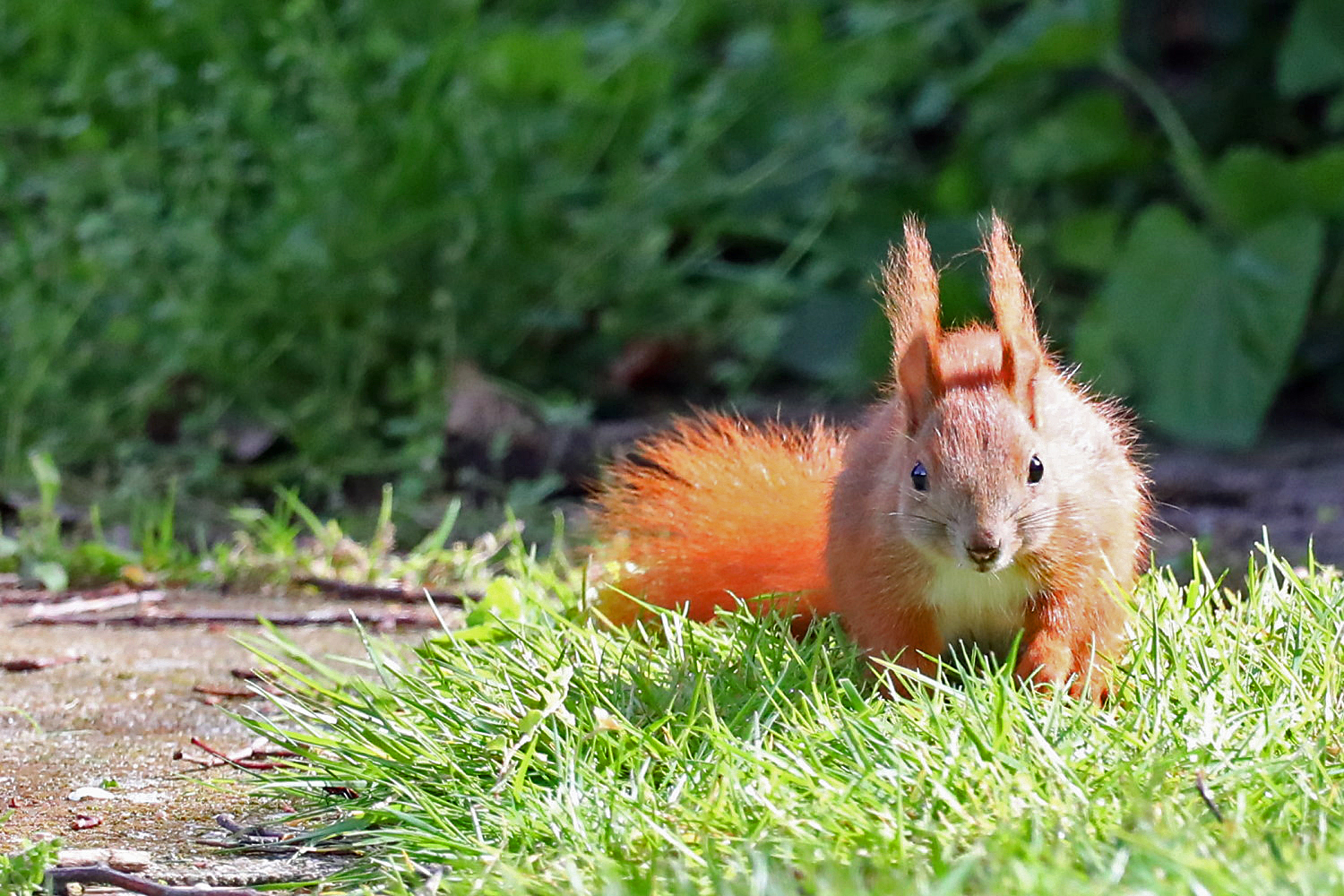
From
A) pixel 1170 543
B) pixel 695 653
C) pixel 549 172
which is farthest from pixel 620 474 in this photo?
pixel 549 172

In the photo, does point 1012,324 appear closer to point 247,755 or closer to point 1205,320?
point 247,755

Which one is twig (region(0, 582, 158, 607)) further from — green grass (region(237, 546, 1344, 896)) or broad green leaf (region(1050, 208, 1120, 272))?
broad green leaf (region(1050, 208, 1120, 272))

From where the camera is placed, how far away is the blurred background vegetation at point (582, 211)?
503cm

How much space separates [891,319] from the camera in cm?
262

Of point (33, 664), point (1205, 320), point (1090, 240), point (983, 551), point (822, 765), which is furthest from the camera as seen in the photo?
point (1090, 240)

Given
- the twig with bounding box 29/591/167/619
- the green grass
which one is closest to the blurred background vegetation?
the twig with bounding box 29/591/167/619

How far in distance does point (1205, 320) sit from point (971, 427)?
3079 millimetres

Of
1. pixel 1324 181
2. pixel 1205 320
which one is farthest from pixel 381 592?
pixel 1324 181

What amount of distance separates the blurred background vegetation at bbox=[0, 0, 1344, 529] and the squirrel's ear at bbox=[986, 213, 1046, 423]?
2.35m

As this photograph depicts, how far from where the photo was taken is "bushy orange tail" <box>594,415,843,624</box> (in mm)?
2836

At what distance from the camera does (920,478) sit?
7.86ft

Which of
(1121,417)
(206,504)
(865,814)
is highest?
(1121,417)

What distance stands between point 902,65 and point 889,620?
3.83 meters

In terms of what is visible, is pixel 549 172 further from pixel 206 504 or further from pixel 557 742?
pixel 557 742
